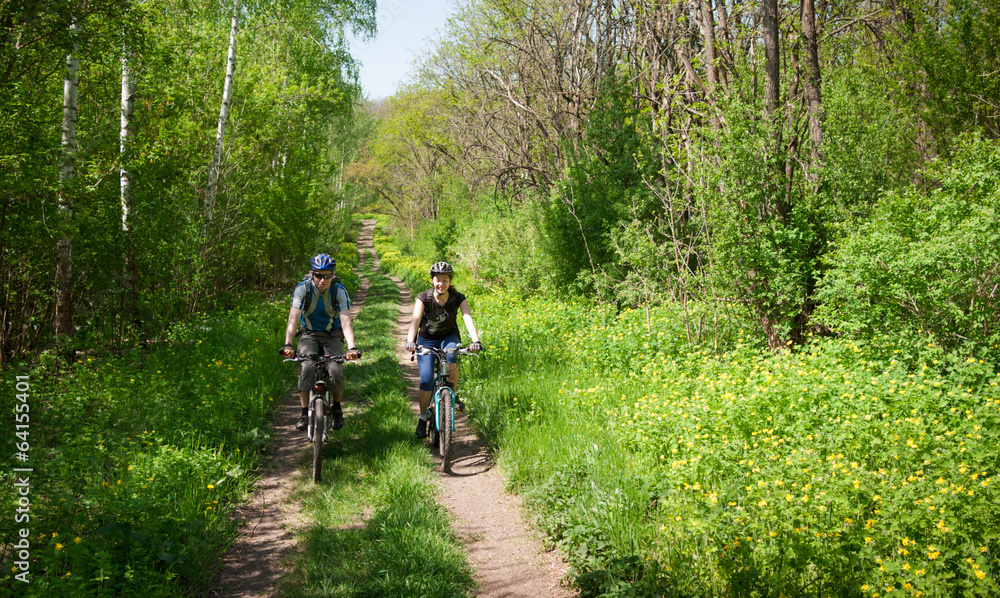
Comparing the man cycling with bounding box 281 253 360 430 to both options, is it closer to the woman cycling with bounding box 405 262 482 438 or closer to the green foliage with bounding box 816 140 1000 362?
the woman cycling with bounding box 405 262 482 438

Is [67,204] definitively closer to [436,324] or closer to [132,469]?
[132,469]

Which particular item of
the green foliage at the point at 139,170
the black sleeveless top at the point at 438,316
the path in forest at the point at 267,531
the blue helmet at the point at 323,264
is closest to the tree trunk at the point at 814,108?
the black sleeveless top at the point at 438,316

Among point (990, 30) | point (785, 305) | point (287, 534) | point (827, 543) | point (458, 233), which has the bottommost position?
point (287, 534)

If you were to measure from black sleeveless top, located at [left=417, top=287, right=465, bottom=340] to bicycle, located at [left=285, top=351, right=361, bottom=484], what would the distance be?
88 centimetres

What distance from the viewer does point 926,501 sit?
3199mm

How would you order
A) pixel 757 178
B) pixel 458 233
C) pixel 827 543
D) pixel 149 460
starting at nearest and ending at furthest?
pixel 827 543 → pixel 149 460 → pixel 757 178 → pixel 458 233

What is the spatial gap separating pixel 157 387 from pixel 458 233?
1951cm

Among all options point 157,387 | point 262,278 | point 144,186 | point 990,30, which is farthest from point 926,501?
point 262,278

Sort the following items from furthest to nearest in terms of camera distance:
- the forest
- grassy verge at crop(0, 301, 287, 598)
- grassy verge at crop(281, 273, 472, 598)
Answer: grassy verge at crop(281, 273, 472, 598) → the forest → grassy verge at crop(0, 301, 287, 598)

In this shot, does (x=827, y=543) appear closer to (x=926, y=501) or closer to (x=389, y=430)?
(x=926, y=501)

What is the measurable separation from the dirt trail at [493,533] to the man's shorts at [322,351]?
142cm

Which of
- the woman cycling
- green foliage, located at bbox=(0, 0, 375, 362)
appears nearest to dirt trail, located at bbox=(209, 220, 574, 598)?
the woman cycling

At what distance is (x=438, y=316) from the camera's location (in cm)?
603

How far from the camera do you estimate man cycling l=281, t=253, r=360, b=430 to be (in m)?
5.61
